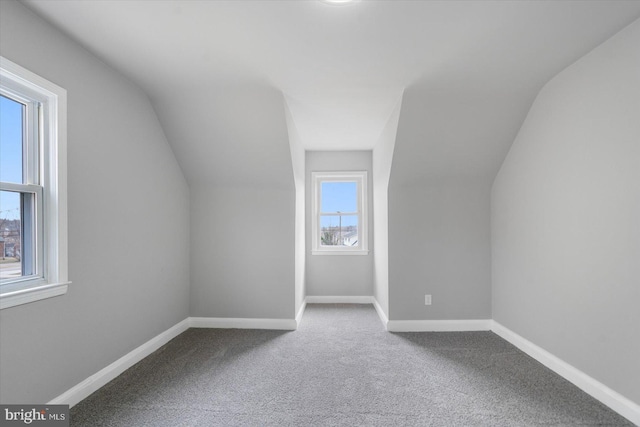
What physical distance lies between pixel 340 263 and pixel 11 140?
13.1ft

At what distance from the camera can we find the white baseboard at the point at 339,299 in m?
4.98

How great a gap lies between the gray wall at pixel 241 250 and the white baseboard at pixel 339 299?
51.7 inches

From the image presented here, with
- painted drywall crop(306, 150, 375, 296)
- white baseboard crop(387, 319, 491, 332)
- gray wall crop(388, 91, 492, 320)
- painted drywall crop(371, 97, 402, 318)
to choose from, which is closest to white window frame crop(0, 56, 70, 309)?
painted drywall crop(371, 97, 402, 318)

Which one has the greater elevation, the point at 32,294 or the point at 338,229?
the point at 338,229

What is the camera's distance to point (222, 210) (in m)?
3.85

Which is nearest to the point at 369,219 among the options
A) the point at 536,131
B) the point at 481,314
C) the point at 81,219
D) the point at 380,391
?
the point at 481,314

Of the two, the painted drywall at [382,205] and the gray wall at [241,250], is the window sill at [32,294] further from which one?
the painted drywall at [382,205]

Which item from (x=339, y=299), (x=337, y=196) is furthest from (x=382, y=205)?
(x=339, y=299)

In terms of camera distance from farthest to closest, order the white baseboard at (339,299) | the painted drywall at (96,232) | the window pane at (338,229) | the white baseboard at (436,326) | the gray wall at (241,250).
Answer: the window pane at (338,229)
the white baseboard at (339,299)
the gray wall at (241,250)
the white baseboard at (436,326)
the painted drywall at (96,232)

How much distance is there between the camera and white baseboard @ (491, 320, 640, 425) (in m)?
1.99

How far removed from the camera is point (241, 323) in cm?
379

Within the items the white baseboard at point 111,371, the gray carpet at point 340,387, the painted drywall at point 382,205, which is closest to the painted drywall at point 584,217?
the gray carpet at point 340,387

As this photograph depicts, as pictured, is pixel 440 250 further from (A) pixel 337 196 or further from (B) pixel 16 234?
(B) pixel 16 234

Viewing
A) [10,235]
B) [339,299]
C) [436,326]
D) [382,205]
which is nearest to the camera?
[10,235]
